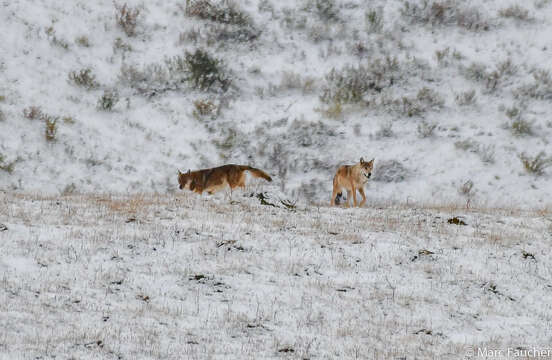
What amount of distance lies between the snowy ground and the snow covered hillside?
6706mm

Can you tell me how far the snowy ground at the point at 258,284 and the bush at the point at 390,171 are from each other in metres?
6.62

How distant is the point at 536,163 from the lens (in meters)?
19.5

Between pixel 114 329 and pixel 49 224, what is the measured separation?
455 centimetres

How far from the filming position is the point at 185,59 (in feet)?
75.3

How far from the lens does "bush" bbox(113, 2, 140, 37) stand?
23.6 meters

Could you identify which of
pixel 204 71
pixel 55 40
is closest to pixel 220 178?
pixel 204 71

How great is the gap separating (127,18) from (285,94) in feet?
22.3

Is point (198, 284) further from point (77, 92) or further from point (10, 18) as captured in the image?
point (10, 18)

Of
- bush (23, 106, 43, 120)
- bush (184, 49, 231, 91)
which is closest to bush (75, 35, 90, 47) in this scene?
bush (184, 49, 231, 91)

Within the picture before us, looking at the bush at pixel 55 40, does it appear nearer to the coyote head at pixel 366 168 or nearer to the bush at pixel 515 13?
the coyote head at pixel 366 168

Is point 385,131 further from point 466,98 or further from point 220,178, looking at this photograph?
point 220,178

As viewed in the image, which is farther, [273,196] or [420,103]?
[420,103]

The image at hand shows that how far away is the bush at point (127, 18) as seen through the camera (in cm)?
2364

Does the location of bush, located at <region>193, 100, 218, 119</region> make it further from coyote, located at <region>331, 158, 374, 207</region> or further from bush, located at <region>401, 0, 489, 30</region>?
bush, located at <region>401, 0, 489, 30</region>
